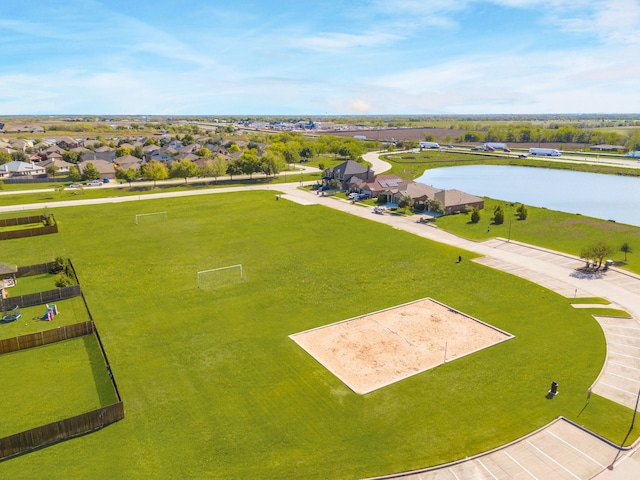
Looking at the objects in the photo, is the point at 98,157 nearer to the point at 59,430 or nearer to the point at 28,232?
the point at 28,232

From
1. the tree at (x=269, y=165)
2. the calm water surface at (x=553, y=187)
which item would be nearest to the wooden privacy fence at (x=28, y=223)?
the tree at (x=269, y=165)

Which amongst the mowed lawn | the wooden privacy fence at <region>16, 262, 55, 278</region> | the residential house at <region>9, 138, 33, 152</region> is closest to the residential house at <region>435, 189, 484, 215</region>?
the mowed lawn

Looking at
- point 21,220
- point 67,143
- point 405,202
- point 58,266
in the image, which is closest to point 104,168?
point 21,220

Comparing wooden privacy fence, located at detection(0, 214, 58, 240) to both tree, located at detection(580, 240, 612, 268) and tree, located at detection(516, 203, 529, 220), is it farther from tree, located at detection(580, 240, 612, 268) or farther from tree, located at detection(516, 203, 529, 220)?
tree, located at detection(516, 203, 529, 220)

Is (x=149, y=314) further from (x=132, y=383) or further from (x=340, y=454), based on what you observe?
(x=340, y=454)

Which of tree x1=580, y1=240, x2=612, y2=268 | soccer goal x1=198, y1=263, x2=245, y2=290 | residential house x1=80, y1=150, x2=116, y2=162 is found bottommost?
soccer goal x1=198, y1=263, x2=245, y2=290

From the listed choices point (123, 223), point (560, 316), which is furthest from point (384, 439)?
point (123, 223)
